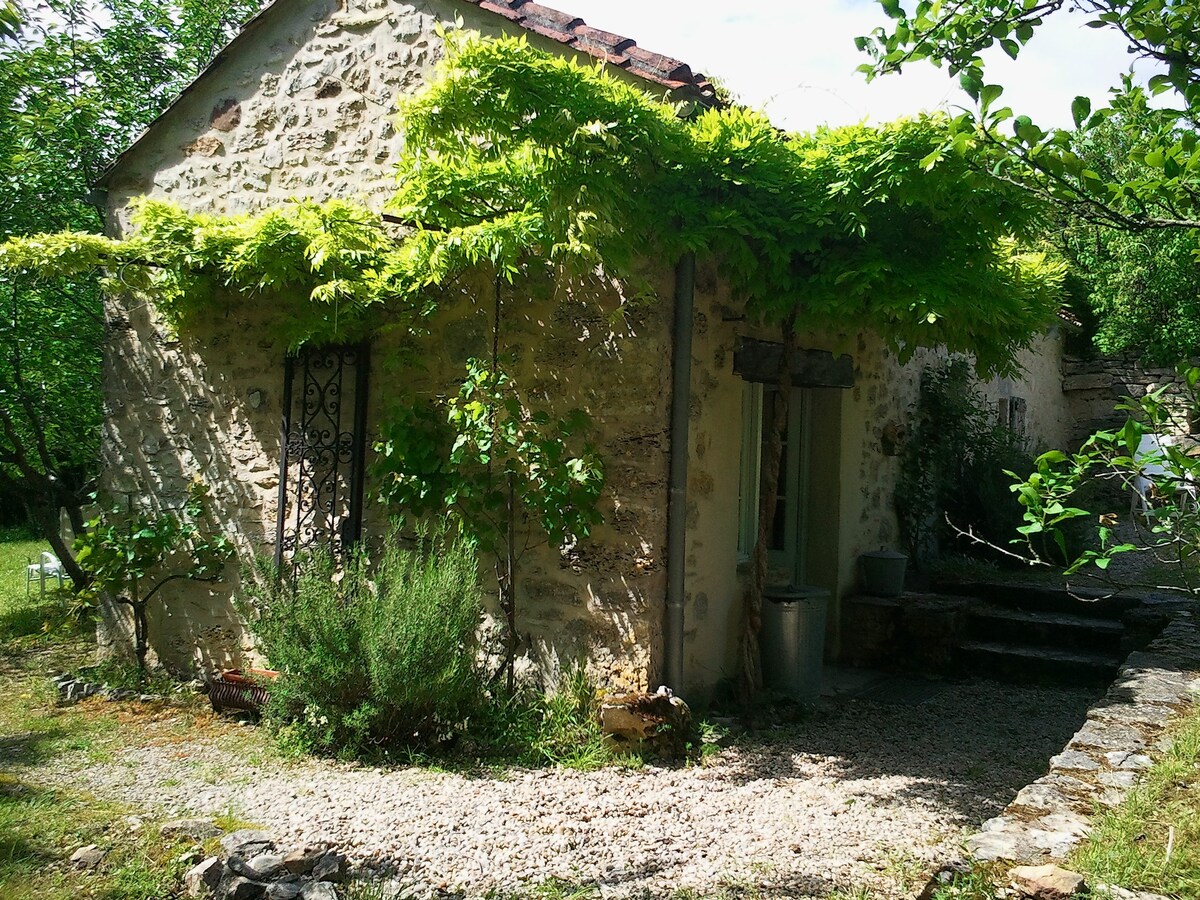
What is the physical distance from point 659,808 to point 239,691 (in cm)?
283

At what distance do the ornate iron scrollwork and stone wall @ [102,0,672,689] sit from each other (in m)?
0.12

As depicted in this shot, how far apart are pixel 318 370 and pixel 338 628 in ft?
6.50

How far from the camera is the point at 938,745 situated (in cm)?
539

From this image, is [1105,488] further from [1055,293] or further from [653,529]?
[653,529]

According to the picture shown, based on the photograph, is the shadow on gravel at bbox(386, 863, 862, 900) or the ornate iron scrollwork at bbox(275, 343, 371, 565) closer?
the shadow on gravel at bbox(386, 863, 862, 900)

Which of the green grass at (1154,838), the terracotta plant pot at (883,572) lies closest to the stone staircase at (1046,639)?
the terracotta plant pot at (883,572)

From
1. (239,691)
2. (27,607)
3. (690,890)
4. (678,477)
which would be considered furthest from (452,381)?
(27,607)

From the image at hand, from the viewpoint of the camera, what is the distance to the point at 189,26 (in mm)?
9617

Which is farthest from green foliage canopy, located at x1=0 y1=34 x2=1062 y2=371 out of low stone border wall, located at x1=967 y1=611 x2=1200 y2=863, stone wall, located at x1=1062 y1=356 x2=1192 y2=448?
stone wall, located at x1=1062 y1=356 x2=1192 y2=448

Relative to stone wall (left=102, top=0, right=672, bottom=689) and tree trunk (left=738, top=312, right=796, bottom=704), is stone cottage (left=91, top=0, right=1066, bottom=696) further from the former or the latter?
tree trunk (left=738, top=312, right=796, bottom=704)

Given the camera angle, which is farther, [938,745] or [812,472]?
[812,472]

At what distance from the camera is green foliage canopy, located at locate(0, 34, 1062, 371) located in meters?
4.57

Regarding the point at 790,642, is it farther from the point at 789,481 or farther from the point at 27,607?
the point at 27,607

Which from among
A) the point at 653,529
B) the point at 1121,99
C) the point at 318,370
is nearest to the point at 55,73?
the point at 318,370
